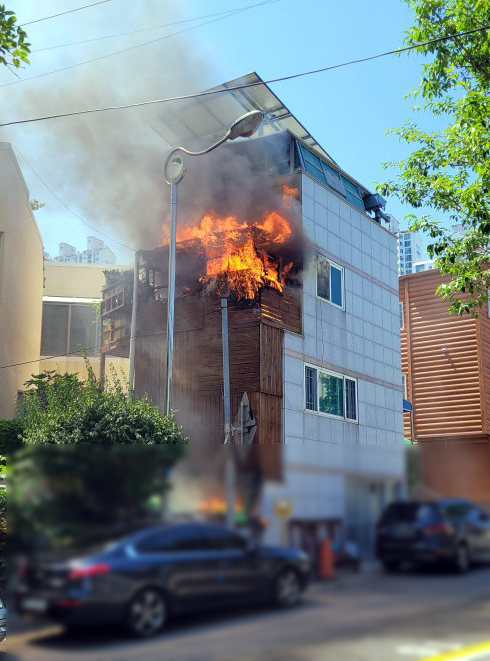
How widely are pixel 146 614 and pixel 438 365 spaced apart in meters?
25.8

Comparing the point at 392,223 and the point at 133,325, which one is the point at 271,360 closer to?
the point at 133,325

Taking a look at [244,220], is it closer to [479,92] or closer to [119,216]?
[119,216]

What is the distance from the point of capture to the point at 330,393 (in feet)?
65.3

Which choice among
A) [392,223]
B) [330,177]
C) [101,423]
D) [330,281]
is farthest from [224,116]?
[392,223]

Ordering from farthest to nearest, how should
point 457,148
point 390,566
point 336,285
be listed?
1. point 336,285
2. point 457,148
3. point 390,566

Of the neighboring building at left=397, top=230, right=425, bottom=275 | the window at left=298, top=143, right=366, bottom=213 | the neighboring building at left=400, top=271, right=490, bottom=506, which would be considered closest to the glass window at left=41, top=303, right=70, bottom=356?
the window at left=298, top=143, right=366, bottom=213

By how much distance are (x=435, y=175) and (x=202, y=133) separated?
11.7 metres

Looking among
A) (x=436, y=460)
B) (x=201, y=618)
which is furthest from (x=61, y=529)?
(x=436, y=460)

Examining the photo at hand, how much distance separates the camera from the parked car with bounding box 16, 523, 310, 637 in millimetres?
2062

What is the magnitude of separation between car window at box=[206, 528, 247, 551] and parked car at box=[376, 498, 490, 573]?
481mm

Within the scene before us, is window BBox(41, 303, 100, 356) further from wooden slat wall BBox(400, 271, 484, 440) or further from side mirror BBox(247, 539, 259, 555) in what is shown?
side mirror BBox(247, 539, 259, 555)

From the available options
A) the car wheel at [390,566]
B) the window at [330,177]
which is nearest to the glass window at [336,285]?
the window at [330,177]

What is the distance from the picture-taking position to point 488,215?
11445mm

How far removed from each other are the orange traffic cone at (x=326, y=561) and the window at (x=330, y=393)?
54.7 feet
